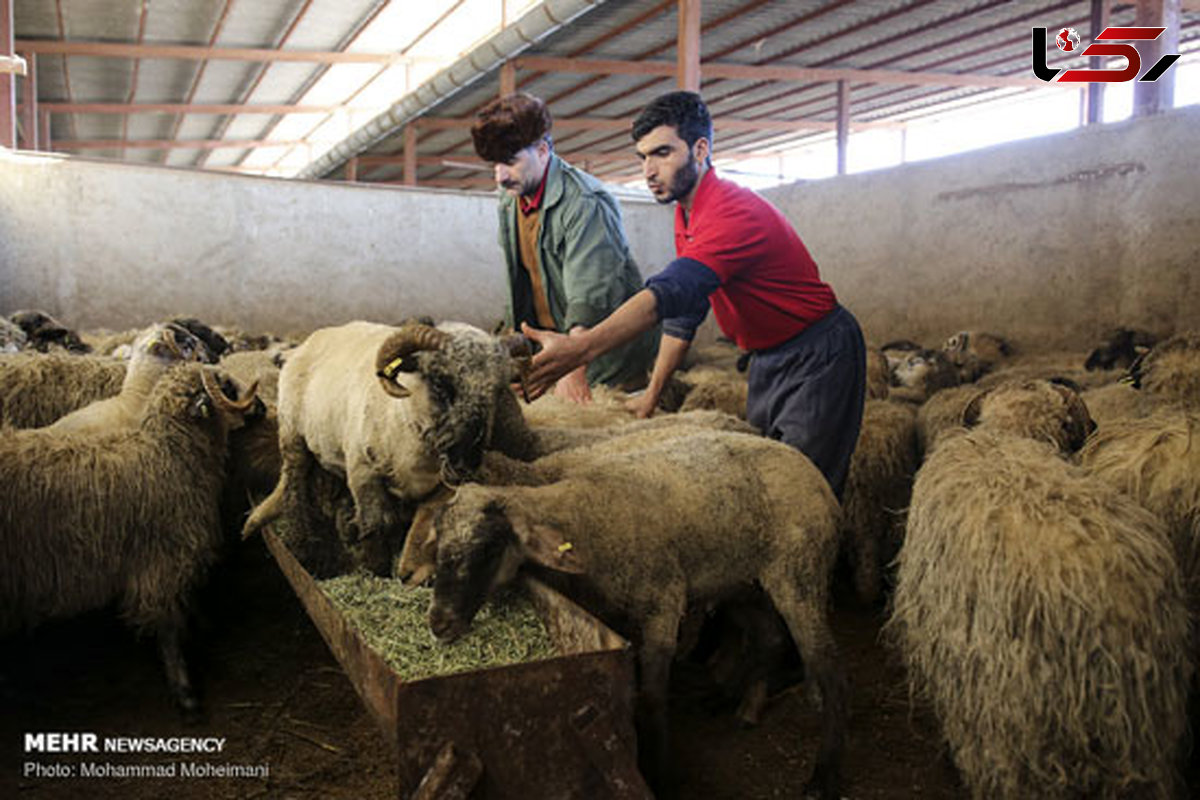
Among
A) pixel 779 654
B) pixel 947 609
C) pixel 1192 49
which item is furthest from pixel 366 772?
pixel 1192 49

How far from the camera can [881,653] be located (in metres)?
4.37

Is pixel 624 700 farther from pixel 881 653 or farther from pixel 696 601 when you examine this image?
pixel 881 653

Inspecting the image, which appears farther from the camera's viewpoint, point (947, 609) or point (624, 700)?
point (947, 609)

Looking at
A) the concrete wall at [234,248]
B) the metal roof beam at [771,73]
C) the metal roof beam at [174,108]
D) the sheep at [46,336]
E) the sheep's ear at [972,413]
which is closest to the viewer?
the sheep's ear at [972,413]

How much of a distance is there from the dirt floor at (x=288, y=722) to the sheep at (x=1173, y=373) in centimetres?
201

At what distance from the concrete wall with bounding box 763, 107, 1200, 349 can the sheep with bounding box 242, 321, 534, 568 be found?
632cm

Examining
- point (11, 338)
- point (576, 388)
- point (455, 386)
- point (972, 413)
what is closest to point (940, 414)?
point (972, 413)

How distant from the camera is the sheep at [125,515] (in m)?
3.71

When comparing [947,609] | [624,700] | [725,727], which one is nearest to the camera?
[624,700]

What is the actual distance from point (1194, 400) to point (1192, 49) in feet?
43.2

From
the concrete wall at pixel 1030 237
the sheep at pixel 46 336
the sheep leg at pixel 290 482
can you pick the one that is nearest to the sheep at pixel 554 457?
the sheep leg at pixel 290 482

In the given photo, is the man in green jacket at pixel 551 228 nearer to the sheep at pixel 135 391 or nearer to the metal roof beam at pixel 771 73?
the sheep at pixel 135 391

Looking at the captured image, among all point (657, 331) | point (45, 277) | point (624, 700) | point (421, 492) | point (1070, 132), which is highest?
point (1070, 132)

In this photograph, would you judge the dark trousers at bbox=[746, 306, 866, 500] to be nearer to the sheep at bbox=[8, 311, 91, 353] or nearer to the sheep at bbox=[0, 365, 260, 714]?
the sheep at bbox=[0, 365, 260, 714]
